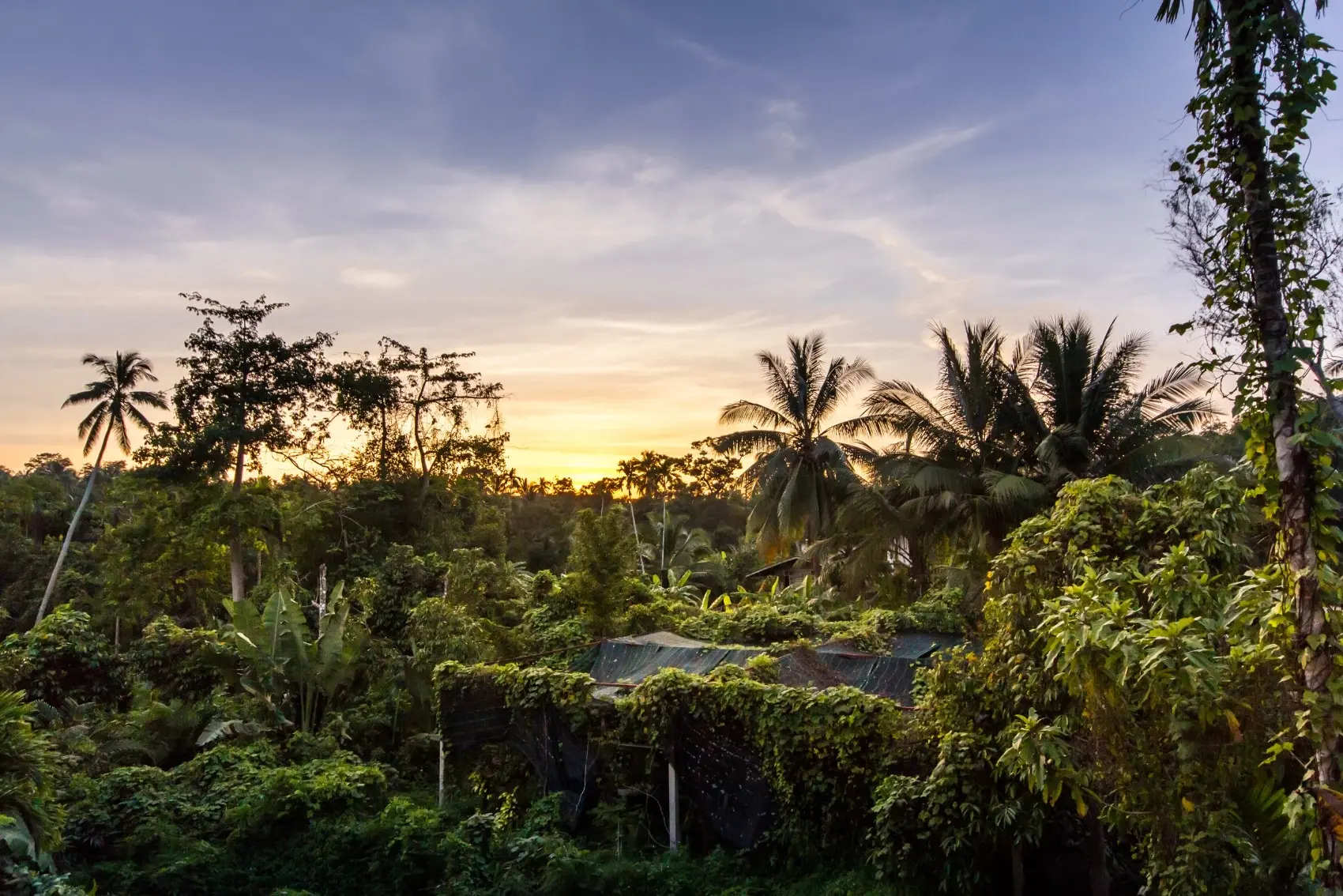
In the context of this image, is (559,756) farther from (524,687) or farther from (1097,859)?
(1097,859)

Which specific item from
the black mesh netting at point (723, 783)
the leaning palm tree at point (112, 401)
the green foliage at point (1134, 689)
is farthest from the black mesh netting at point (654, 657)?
the leaning palm tree at point (112, 401)

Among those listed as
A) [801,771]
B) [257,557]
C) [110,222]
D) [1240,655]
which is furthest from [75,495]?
[1240,655]

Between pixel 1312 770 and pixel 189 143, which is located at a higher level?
pixel 189 143

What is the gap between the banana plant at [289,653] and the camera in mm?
13820

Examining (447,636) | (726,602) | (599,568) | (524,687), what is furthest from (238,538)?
(524,687)

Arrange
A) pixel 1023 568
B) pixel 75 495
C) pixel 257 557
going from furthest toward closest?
pixel 75 495 → pixel 257 557 → pixel 1023 568

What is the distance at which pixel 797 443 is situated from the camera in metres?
21.6

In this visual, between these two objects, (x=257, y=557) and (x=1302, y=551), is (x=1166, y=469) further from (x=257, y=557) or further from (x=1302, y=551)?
(x=257, y=557)

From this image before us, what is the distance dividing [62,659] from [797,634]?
11.1 m

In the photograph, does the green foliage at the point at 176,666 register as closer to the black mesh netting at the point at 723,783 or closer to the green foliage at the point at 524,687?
the green foliage at the point at 524,687

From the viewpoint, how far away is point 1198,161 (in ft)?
14.0

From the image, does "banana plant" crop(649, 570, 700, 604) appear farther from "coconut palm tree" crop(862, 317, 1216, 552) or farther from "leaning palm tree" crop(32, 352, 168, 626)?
"leaning palm tree" crop(32, 352, 168, 626)

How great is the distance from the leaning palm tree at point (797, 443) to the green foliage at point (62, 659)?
524 inches

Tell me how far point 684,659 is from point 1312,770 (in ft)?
25.7
